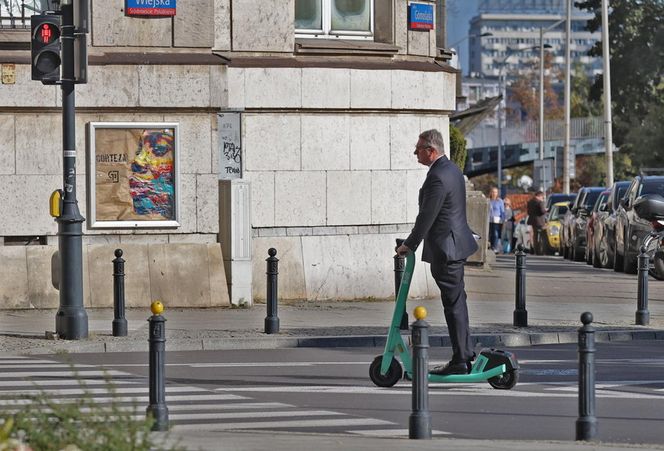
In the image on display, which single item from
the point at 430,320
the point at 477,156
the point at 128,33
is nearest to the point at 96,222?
the point at 128,33

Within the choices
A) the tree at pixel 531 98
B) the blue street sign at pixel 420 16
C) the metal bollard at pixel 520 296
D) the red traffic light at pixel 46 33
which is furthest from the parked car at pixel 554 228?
the tree at pixel 531 98

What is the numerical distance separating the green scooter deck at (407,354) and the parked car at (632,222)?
701 inches

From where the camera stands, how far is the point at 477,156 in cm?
10912

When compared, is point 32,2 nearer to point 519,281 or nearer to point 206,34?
point 206,34

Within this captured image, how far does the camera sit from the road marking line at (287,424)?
1098cm

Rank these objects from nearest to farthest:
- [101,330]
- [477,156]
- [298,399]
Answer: [298,399], [101,330], [477,156]

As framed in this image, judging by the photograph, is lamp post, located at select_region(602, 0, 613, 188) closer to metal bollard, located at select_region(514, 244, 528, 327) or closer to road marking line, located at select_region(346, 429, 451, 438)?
metal bollard, located at select_region(514, 244, 528, 327)

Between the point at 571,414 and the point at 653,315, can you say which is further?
the point at 653,315

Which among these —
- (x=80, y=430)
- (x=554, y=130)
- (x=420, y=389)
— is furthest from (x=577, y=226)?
(x=554, y=130)

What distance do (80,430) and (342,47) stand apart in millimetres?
14748

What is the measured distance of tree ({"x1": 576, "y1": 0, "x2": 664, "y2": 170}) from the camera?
8519 centimetres

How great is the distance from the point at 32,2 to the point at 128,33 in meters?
1.32

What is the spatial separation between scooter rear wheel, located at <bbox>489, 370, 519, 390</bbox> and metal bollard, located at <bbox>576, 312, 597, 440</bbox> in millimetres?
2761

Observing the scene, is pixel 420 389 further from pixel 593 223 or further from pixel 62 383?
pixel 593 223
